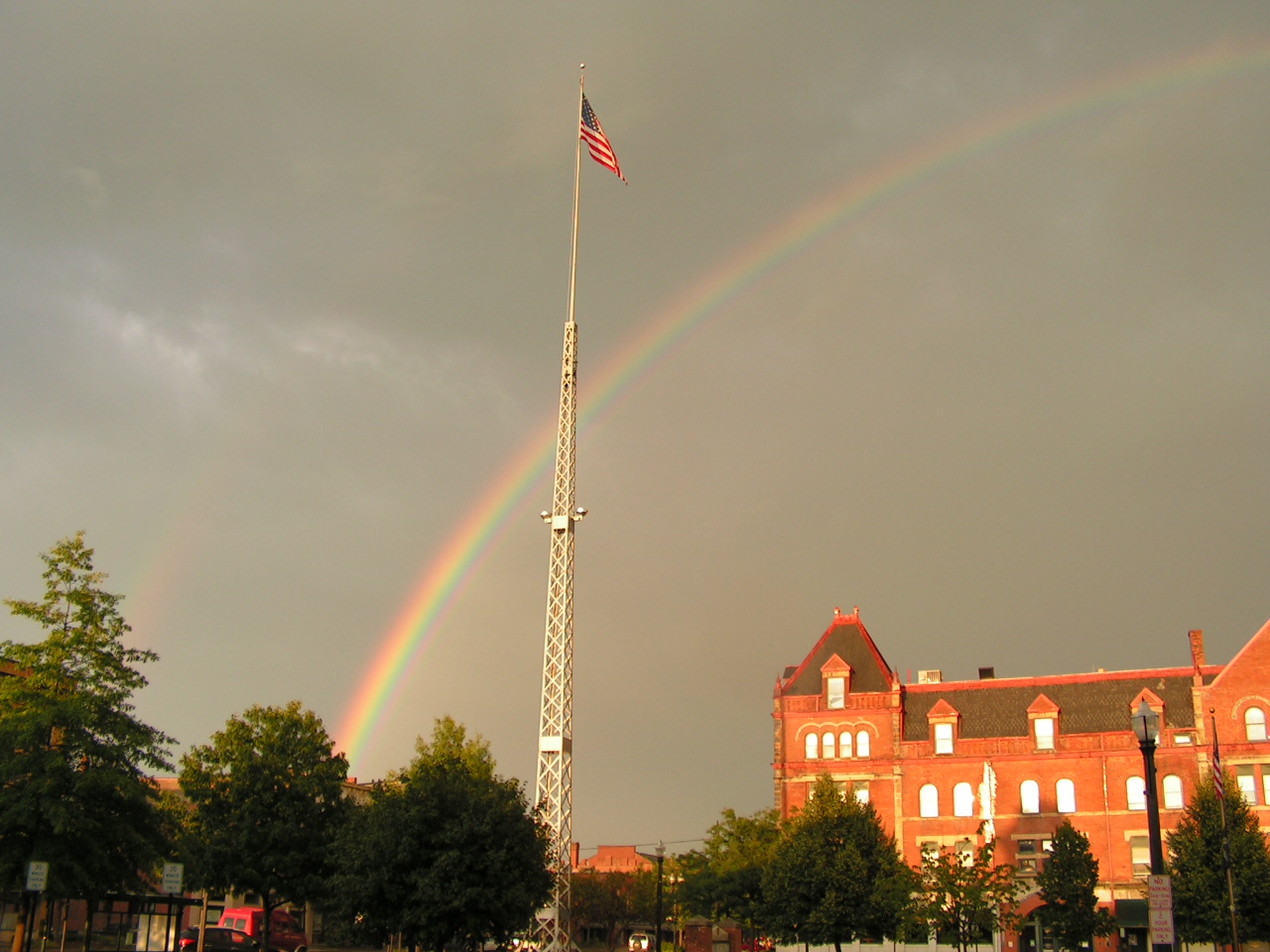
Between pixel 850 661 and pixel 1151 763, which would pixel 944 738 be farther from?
pixel 1151 763

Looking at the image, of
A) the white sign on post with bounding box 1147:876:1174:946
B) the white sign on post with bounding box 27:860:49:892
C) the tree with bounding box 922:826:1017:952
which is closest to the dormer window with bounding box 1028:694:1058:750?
the tree with bounding box 922:826:1017:952

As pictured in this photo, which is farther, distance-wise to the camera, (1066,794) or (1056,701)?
(1056,701)

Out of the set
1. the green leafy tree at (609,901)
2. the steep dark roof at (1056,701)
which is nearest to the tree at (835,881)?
the steep dark roof at (1056,701)

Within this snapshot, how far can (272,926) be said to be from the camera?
5844 cm

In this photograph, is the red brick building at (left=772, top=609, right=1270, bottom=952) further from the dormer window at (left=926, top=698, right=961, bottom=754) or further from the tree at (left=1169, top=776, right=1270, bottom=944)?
the tree at (left=1169, top=776, right=1270, bottom=944)

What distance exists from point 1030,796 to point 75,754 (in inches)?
2067

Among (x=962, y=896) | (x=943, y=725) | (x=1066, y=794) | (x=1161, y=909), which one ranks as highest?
(x=943, y=725)

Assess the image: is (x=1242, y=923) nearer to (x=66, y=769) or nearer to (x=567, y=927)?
(x=567, y=927)

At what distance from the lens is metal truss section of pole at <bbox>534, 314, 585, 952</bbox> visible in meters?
43.9

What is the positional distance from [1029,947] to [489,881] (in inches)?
1525

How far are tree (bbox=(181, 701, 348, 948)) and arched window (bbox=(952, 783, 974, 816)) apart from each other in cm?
3644

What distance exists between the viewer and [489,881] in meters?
39.9

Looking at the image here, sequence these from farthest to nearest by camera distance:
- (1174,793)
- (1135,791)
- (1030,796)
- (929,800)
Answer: (929,800), (1030,796), (1135,791), (1174,793)

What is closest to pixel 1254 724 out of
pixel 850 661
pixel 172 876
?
pixel 850 661
